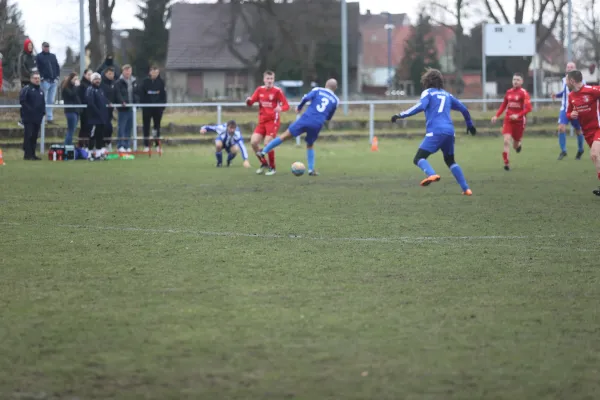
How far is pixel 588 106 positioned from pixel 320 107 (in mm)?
5658

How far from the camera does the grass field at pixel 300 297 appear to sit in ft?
15.5

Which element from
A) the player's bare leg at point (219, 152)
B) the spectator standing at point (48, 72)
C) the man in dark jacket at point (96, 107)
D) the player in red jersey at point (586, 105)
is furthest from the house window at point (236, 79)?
the player in red jersey at point (586, 105)

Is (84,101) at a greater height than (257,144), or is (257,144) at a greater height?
(84,101)

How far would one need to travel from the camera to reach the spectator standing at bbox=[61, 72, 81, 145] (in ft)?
76.7

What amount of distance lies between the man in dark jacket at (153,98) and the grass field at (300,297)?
11.3 metres

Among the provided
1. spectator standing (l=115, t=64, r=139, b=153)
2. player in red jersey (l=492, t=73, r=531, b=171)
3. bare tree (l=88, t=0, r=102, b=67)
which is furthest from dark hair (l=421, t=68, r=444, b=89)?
bare tree (l=88, t=0, r=102, b=67)

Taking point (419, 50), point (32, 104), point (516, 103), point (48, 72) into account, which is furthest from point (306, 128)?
point (419, 50)

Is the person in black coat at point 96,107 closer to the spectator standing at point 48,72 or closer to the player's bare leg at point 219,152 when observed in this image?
the spectator standing at point 48,72

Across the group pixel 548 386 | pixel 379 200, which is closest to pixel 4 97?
pixel 379 200

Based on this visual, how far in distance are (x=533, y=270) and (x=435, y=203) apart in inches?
205

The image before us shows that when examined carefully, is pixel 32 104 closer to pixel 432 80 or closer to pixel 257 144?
pixel 257 144

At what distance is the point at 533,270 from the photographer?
766cm

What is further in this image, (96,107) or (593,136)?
(96,107)

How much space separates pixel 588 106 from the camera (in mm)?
13773
